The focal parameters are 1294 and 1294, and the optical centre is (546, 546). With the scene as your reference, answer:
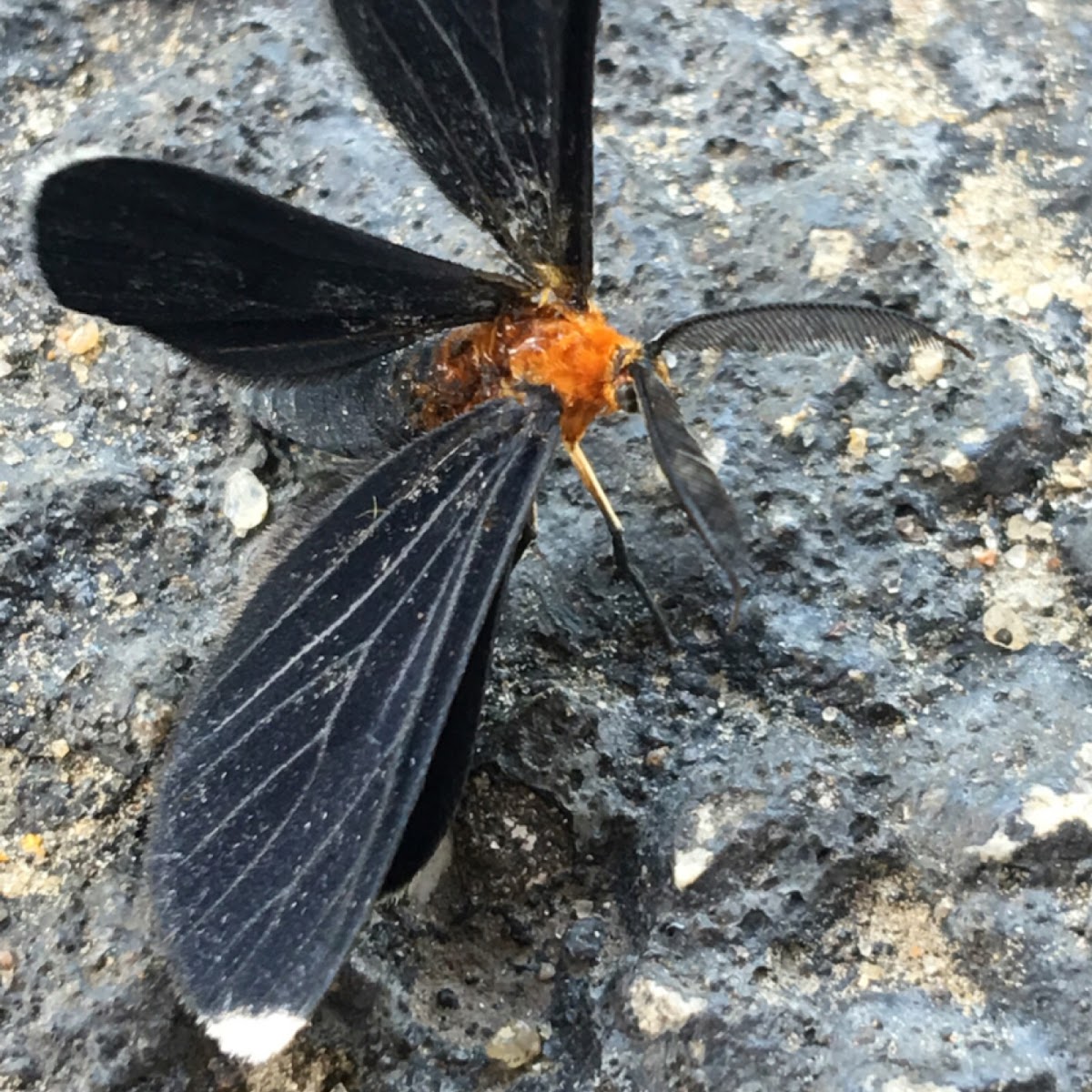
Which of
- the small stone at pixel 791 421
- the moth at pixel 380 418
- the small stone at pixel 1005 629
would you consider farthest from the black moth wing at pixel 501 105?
the small stone at pixel 1005 629

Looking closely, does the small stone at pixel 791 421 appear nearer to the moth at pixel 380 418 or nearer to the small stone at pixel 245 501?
the moth at pixel 380 418

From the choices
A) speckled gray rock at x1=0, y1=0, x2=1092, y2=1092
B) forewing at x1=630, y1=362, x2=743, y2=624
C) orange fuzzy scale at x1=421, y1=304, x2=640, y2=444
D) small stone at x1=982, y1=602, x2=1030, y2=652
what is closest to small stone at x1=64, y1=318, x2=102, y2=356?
speckled gray rock at x1=0, y1=0, x2=1092, y2=1092

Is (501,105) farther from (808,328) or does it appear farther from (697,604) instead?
(697,604)

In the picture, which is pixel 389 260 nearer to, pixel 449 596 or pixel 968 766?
pixel 449 596

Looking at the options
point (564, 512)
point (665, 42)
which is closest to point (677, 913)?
point (564, 512)

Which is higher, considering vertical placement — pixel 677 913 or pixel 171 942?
pixel 171 942

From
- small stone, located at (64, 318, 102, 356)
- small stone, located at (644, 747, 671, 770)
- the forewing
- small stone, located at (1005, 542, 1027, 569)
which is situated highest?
small stone, located at (64, 318, 102, 356)

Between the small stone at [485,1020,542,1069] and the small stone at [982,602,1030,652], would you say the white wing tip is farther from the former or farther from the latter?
the small stone at [982,602,1030,652]
